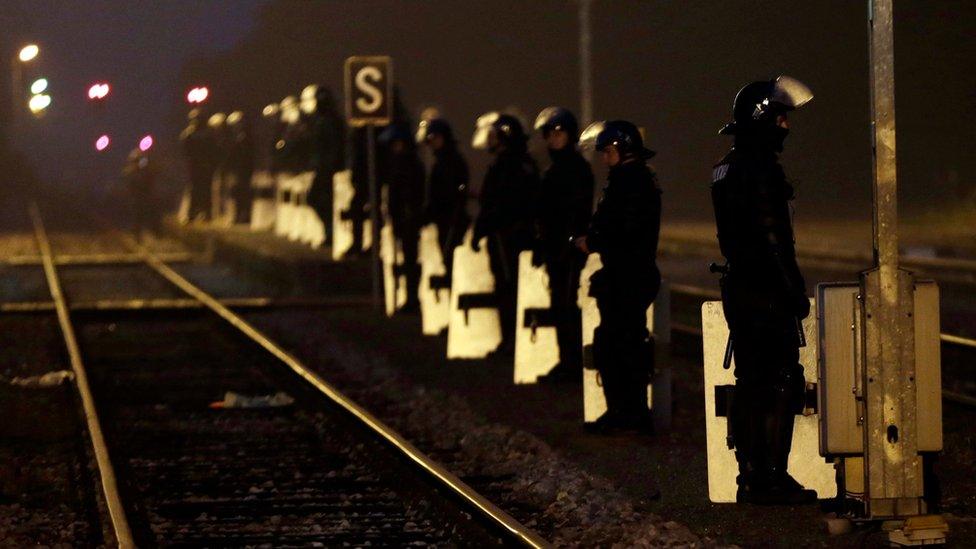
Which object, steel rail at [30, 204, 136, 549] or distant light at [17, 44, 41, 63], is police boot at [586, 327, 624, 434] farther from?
distant light at [17, 44, 41, 63]

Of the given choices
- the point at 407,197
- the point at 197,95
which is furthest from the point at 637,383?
the point at 197,95

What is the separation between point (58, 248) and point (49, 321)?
57.0ft

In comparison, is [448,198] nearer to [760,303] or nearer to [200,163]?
[760,303]

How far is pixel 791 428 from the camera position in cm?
927

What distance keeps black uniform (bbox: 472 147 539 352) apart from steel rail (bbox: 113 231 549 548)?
65.1 inches

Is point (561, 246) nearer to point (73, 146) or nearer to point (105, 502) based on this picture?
point (105, 502)

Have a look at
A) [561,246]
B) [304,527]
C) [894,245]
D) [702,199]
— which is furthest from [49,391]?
[702,199]

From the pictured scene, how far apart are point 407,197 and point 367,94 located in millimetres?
1070

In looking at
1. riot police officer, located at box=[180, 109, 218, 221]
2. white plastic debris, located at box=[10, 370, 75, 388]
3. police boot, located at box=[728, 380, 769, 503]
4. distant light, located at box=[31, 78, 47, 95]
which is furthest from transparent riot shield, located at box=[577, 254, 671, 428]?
riot police officer, located at box=[180, 109, 218, 221]

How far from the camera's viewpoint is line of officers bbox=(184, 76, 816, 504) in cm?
903

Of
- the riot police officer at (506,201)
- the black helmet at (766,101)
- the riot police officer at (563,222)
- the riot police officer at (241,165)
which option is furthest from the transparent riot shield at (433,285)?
the riot police officer at (241,165)

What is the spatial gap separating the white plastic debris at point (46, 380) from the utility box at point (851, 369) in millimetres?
8503

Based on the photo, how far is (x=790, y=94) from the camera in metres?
8.83

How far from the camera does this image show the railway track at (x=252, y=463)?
9.17m
